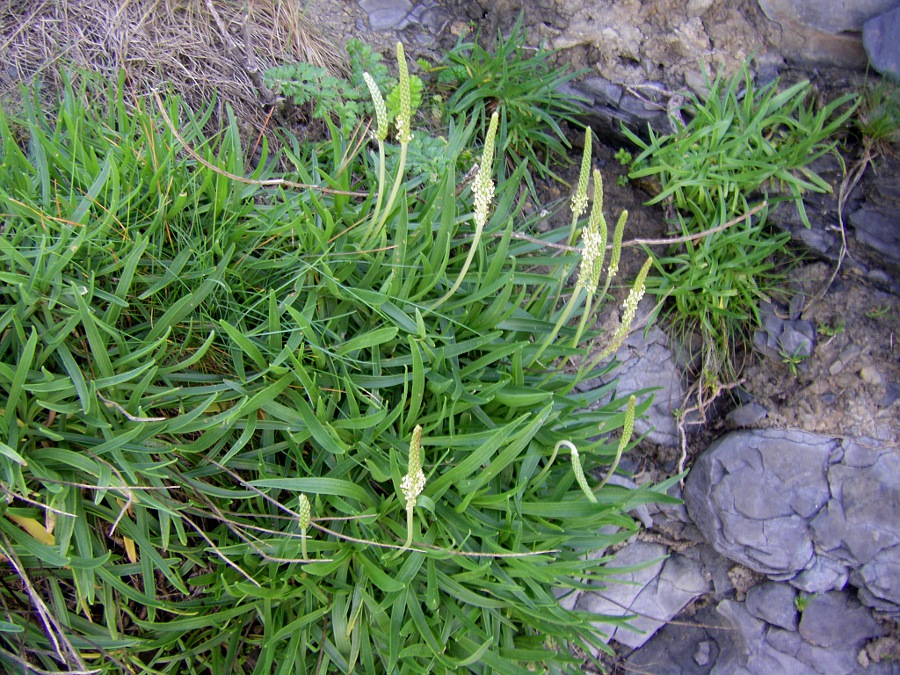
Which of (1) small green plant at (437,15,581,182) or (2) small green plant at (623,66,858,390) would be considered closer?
(2) small green plant at (623,66,858,390)

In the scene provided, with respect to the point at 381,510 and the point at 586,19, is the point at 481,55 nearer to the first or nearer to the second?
the point at 586,19

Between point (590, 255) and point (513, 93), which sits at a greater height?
point (513, 93)

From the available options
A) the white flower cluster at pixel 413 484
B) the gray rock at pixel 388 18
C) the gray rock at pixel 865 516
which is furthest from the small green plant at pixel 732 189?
the white flower cluster at pixel 413 484

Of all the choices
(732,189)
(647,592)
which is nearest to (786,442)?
(647,592)

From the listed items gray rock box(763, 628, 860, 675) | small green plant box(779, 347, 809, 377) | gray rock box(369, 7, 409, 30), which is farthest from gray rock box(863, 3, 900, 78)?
gray rock box(763, 628, 860, 675)

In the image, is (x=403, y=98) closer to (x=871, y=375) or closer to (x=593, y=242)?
(x=593, y=242)

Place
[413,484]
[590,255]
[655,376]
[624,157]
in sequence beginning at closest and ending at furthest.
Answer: [413,484], [590,255], [655,376], [624,157]

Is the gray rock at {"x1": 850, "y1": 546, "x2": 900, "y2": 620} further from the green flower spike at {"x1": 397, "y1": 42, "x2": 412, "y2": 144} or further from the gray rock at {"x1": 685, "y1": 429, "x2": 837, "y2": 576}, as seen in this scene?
the green flower spike at {"x1": 397, "y1": 42, "x2": 412, "y2": 144}

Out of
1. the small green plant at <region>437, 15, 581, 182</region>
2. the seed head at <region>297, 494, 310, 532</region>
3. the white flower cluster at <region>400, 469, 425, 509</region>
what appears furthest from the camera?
the small green plant at <region>437, 15, 581, 182</region>
